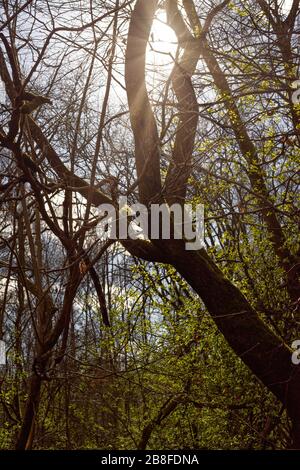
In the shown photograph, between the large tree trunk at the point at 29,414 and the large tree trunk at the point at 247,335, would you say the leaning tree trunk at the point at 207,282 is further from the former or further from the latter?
the large tree trunk at the point at 29,414

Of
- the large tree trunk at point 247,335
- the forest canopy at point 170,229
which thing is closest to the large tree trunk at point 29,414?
the forest canopy at point 170,229

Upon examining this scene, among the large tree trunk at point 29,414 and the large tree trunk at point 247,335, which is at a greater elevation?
the large tree trunk at point 247,335

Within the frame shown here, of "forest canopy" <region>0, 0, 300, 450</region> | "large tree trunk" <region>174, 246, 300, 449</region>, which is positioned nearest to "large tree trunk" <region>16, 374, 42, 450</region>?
"forest canopy" <region>0, 0, 300, 450</region>

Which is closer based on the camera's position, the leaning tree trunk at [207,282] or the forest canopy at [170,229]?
the forest canopy at [170,229]

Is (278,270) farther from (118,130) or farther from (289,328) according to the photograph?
(118,130)

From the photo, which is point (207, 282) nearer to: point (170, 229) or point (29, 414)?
point (170, 229)

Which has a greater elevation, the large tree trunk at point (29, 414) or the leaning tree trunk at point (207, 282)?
the leaning tree trunk at point (207, 282)

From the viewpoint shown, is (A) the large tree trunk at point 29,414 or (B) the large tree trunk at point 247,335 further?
(B) the large tree trunk at point 247,335

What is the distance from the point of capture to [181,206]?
4.52 metres

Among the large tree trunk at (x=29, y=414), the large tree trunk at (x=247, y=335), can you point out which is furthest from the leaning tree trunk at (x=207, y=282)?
the large tree trunk at (x=29, y=414)

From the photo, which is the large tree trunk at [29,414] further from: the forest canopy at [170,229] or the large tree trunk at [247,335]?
the large tree trunk at [247,335]

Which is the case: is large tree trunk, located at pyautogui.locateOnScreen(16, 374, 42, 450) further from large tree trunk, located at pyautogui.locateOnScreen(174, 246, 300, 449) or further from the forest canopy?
large tree trunk, located at pyautogui.locateOnScreen(174, 246, 300, 449)

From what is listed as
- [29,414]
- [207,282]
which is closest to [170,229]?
[207,282]

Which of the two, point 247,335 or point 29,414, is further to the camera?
point 247,335
